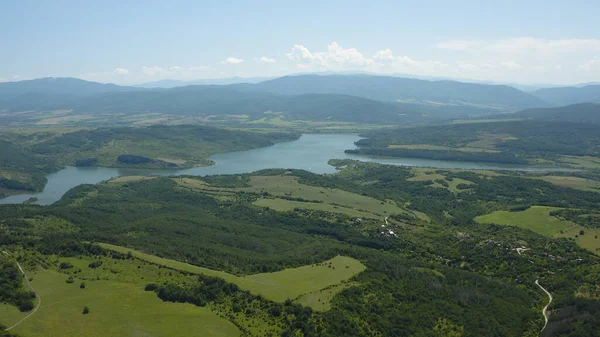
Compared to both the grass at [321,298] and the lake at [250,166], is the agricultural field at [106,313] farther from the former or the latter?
the lake at [250,166]

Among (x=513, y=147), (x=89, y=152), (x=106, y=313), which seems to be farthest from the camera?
(x=513, y=147)

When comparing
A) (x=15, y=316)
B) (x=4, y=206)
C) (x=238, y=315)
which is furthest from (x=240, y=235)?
(x=4, y=206)

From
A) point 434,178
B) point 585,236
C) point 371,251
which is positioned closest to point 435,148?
point 434,178

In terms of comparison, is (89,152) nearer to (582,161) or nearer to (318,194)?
(318,194)

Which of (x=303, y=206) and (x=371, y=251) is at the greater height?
(x=371, y=251)

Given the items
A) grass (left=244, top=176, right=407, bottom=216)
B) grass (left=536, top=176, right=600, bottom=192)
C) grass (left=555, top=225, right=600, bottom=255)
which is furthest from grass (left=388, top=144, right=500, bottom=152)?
grass (left=555, top=225, right=600, bottom=255)

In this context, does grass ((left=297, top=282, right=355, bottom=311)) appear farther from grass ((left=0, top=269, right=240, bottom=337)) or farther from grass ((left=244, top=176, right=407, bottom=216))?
grass ((left=244, top=176, right=407, bottom=216))

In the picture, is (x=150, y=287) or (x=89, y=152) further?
(x=89, y=152)
